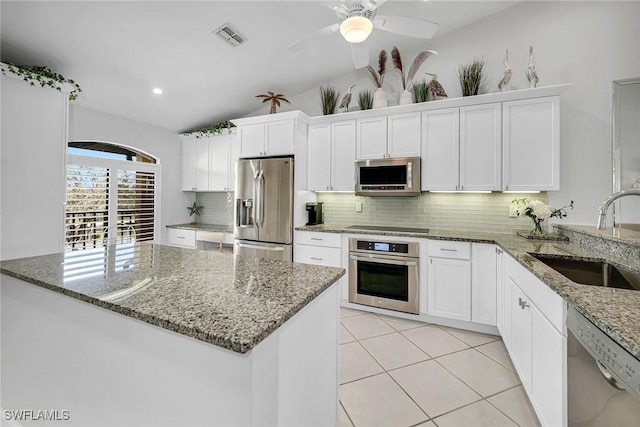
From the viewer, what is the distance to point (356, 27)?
5.63 ft

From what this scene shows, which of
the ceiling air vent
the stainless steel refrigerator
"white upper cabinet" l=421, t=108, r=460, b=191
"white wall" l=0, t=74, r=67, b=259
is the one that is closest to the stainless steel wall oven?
"white upper cabinet" l=421, t=108, r=460, b=191

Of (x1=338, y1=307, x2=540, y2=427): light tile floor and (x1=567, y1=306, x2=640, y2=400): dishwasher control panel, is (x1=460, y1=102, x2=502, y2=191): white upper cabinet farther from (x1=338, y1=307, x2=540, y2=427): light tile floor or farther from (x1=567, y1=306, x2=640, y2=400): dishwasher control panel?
(x1=567, y1=306, x2=640, y2=400): dishwasher control panel

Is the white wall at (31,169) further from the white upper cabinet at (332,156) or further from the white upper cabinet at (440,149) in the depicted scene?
the white upper cabinet at (440,149)

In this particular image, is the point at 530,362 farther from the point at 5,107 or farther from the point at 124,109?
the point at 124,109

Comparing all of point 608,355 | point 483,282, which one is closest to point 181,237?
point 483,282

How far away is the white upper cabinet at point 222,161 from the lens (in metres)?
4.37

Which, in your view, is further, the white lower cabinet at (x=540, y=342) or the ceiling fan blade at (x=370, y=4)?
the ceiling fan blade at (x=370, y=4)

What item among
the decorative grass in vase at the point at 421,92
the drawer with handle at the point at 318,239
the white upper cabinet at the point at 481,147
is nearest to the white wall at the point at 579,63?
the white upper cabinet at the point at 481,147

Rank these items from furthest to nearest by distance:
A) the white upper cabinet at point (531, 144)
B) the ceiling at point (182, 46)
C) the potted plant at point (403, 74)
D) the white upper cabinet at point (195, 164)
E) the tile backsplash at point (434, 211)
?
the white upper cabinet at point (195, 164) < the potted plant at point (403, 74) < the tile backsplash at point (434, 211) < the white upper cabinet at point (531, 144) < the ceiling at point (182, 46)

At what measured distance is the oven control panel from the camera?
2.92m

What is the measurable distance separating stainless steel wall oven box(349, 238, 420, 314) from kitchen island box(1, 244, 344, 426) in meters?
1.71

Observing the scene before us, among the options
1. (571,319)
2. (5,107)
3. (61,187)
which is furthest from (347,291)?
(5,107)

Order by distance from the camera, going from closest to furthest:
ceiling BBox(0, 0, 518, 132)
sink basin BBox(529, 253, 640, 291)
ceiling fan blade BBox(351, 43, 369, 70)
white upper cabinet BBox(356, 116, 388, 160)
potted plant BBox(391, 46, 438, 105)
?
sink basin BBox(529, 253, 640, 291), ceiling fan blade BBox(351, 43, 369, 70), ceiling BBox(0, 0, 518, 132), potted plant BBox(391, 46, 438, 105), white upper cabinet BBox(356, 116, 388, 160)

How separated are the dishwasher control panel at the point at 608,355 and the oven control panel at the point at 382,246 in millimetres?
1814
